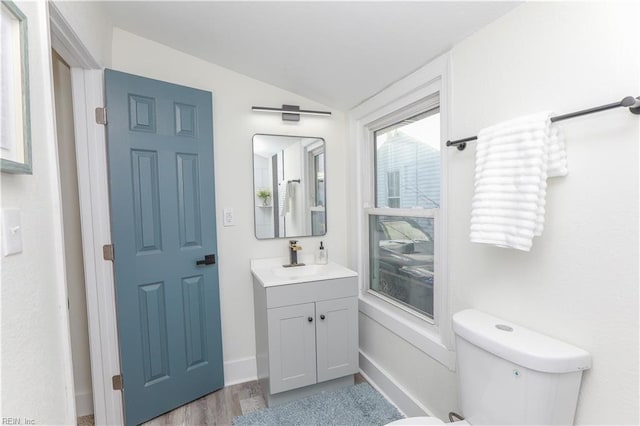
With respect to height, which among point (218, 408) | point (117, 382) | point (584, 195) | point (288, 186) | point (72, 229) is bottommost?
point (218, 408)

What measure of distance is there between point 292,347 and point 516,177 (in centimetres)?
154

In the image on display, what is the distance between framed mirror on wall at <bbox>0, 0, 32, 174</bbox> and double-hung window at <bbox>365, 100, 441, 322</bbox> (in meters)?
1.68

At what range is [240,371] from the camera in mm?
2189

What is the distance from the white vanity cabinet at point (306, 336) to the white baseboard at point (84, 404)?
1060 mm

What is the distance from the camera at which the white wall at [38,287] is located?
2.33 feet

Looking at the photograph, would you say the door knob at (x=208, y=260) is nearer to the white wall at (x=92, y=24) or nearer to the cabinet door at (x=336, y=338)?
the cabinet door at (x=336, y=338)

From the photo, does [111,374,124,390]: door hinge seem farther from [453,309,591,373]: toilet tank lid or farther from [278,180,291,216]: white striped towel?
[453,309,591,373]: toilet tank lid

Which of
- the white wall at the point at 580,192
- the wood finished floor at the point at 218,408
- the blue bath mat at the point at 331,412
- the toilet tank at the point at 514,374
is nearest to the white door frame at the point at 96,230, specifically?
the wood finished floor at the point at 218,408

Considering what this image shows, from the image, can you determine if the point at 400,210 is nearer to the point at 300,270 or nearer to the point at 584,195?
the point at 300,270

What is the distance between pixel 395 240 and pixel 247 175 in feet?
3.84

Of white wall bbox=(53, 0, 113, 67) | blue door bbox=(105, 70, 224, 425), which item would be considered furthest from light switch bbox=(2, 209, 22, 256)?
blue door bbox=(105, 70, 224, 425)

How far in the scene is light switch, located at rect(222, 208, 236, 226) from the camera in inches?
83.7

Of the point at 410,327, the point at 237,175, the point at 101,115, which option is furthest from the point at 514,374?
the point at 101,115

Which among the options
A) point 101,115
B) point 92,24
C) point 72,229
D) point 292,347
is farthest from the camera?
point 292,347
